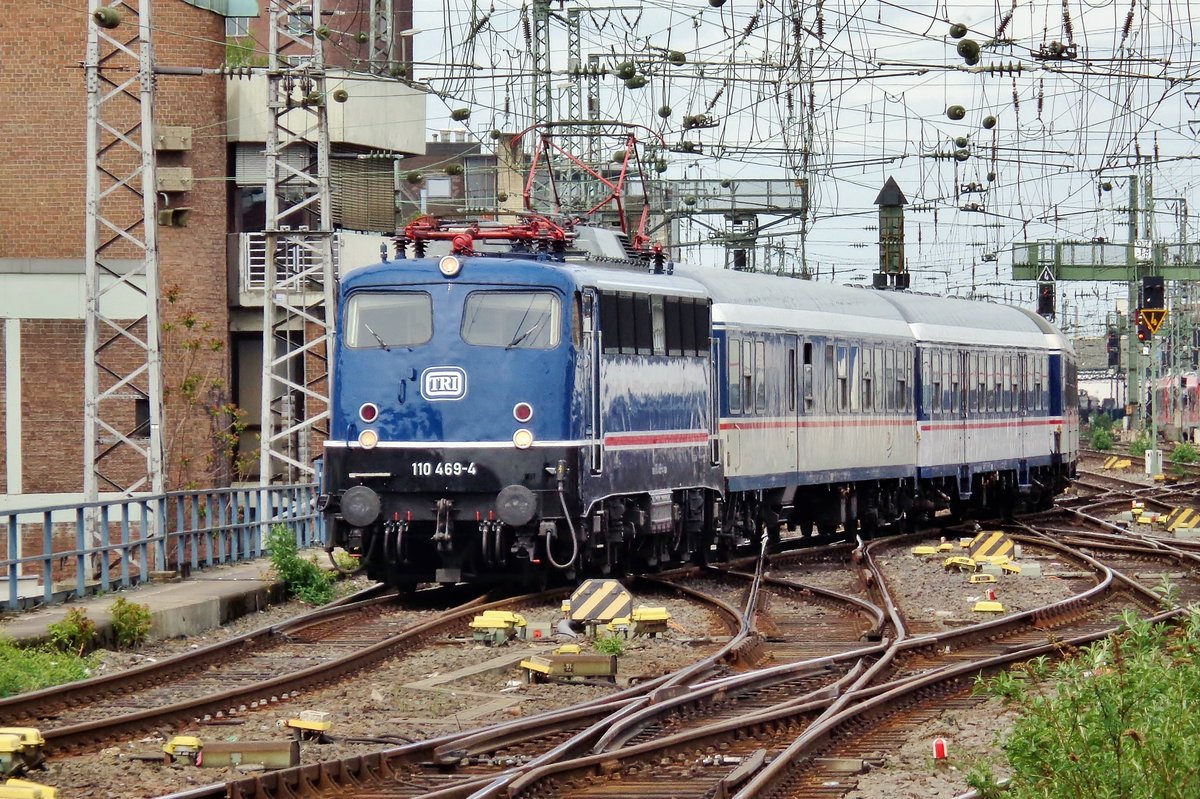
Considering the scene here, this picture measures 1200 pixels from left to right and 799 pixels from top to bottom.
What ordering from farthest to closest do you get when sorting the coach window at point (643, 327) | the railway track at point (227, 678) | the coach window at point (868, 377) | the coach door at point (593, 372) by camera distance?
the coach window at point (868, 377) → the coach window at point (643, 327) → the coach door at point (593, 372) → the railway track at point (227, 678)

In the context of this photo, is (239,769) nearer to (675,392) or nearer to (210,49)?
(675,392)

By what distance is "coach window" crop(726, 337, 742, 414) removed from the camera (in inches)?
890

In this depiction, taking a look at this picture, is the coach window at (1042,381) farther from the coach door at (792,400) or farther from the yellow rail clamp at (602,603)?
the yellow rail clamp at (602,603)

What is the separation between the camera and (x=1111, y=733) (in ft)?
24.6

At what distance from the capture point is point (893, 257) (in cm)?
5009

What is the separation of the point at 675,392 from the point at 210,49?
796 inches

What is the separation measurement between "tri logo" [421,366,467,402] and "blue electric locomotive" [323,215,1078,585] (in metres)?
0.02

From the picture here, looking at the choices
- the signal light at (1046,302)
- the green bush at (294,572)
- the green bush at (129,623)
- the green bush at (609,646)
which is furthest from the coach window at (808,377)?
the signal light at (1046,302)

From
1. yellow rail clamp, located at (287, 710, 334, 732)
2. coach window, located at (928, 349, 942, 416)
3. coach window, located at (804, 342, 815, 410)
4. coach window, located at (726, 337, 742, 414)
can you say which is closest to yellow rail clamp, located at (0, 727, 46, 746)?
yellow rail clamp, located at (287, 710, 334, 732)

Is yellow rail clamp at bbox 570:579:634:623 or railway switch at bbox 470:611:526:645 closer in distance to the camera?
railway switch at bbox 470:611:526:645

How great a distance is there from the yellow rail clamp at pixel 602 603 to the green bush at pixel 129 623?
3531 millimetres

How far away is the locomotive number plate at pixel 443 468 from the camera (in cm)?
1817

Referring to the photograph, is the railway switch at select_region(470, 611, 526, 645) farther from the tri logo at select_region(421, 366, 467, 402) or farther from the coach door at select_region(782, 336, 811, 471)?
the coach door at select_region(782, 336, 811, 471)

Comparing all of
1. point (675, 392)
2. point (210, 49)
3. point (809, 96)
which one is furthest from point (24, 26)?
point (675, 392)
